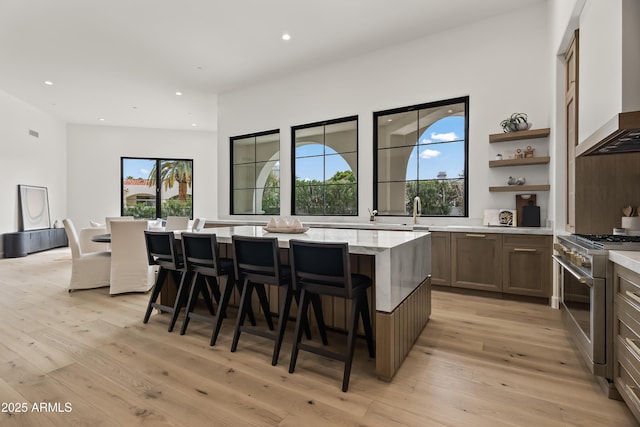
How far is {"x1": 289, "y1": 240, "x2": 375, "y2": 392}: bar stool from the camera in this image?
1.96 metres

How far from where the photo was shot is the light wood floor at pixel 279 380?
1683 mm

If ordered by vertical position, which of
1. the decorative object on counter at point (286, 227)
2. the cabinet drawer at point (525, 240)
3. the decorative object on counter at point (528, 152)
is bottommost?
the cabinet drawer at point (525, 240)

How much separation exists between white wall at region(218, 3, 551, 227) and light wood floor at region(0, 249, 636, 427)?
2.06 meters

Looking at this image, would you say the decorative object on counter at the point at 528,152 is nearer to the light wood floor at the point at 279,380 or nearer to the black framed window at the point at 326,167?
the light wood floor at the point at 279,380

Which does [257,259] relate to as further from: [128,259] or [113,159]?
[113,159]

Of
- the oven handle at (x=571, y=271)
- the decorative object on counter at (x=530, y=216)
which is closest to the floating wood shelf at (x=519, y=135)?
the decorative object on counter at (x=530, y=216)

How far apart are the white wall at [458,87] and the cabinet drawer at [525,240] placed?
0.51 meters

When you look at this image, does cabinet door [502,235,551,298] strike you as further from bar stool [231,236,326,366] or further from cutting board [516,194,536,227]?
bar stool [231,236,326,366]

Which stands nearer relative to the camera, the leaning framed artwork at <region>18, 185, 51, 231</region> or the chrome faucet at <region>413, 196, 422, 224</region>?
the chrome faucet at <region>413, 196, 422, 224</region>

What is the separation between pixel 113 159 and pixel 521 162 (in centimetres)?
1008

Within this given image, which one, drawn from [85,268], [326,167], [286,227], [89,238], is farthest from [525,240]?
[89,238]

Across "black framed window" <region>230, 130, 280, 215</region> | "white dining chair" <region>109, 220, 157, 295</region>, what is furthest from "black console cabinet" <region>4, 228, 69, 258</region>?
"white dining chair" <region>109, 220, 157, 295</region>

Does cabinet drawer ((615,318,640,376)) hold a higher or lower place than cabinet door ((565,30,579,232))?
lower

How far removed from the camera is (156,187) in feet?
32.5
